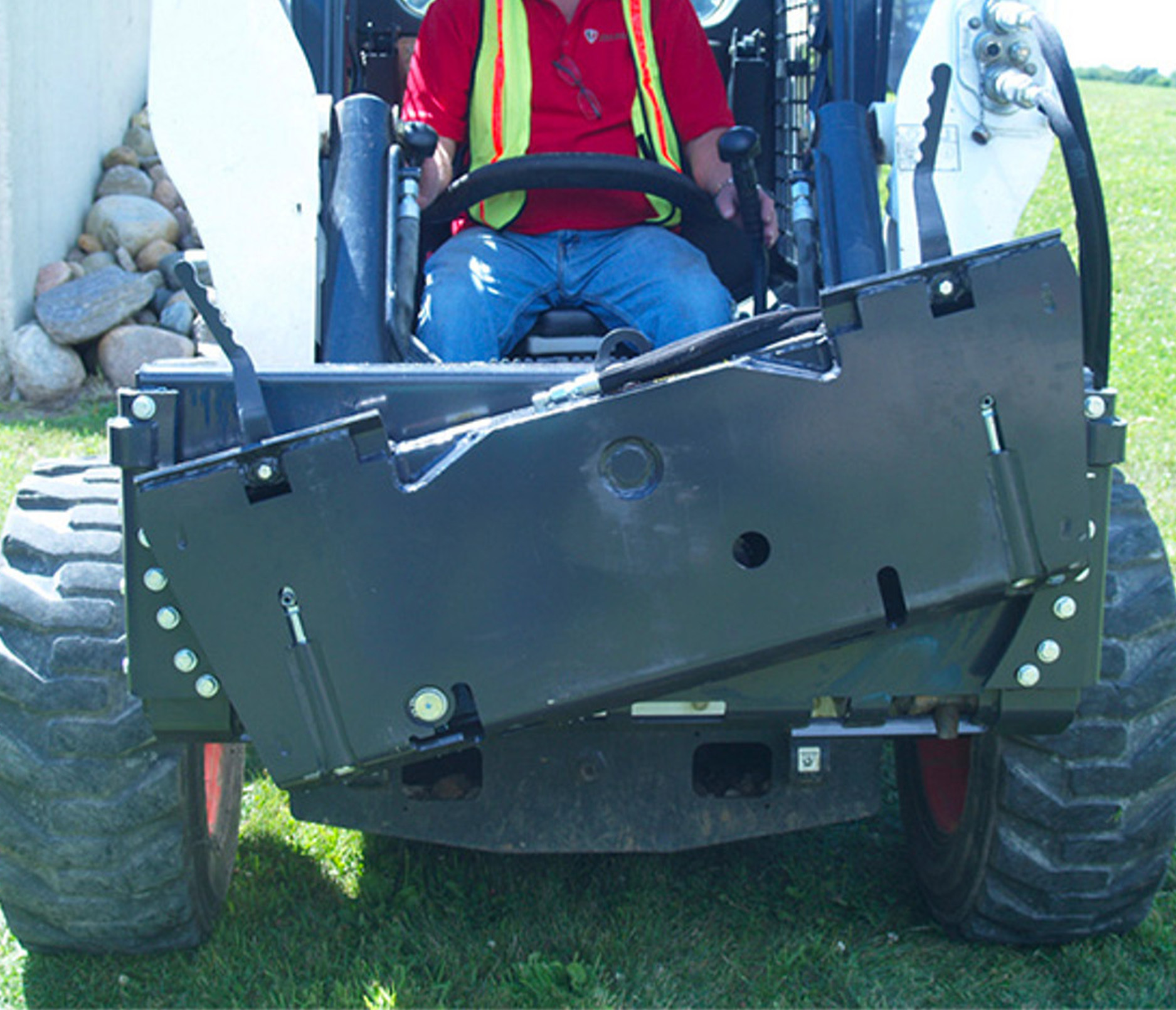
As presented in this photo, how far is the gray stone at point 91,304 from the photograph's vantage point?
28.4 ft

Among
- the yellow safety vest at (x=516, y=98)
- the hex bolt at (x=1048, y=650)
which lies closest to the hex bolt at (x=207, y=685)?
the hex bolt at (x=1048, y=650)

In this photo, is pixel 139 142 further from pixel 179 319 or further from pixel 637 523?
pixel 637 523

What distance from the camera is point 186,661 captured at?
2.26 metres

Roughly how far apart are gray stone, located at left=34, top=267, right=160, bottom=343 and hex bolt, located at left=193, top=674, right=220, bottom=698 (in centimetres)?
693

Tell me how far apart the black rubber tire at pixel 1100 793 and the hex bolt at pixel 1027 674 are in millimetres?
522

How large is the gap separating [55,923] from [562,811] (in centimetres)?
100

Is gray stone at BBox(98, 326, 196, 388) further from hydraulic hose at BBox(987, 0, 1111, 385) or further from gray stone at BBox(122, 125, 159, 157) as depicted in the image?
hydraulic hose at BBox(987, 0, 1111, 385)

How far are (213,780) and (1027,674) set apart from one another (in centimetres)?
170

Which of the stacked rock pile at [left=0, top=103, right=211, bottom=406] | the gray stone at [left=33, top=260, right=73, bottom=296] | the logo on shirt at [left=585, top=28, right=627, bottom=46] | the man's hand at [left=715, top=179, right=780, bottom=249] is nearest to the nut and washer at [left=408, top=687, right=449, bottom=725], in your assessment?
the man's hand at [left=715, top=179, right=780, bottom=249]

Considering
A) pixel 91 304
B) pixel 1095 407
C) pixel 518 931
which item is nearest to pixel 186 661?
pixel 518 931

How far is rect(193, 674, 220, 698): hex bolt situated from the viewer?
2.26 m

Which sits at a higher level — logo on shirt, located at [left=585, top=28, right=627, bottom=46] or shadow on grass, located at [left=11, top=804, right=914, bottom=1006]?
logo on shirt, located at [left=585, top=28, right=627, bottom=46]

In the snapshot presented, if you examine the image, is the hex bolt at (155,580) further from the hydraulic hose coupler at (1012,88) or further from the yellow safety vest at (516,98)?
the hydraulic hose coupler at (1012,88)

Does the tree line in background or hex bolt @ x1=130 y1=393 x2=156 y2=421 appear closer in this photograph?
hex bolt @ x1=130 y1=393 x2=156 y2=421
